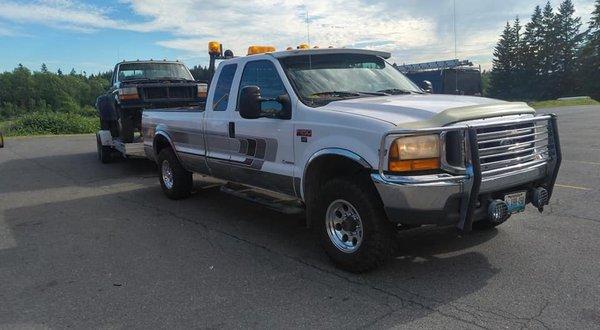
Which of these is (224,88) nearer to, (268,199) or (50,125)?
(268,199)

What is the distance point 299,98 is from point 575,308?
291 centimetres

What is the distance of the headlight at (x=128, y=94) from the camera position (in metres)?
10.2

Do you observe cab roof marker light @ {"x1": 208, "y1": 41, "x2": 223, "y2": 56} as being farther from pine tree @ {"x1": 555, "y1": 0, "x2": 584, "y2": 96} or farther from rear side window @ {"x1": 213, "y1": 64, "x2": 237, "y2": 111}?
pine tree @ {"x1": 555, "y1": 0, "x2": 584, "y2": 96}

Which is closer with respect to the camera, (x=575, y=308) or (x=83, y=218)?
(x=575, y=308)

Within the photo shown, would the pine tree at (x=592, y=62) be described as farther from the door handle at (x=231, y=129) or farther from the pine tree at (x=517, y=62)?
the door handle at (x=231, y=129)

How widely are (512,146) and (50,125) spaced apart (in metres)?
29.3

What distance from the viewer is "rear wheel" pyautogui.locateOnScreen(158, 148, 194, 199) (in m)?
7.59

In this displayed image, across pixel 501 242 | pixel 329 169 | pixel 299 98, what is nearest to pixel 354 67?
pixel 299 98

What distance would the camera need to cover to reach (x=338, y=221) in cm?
458

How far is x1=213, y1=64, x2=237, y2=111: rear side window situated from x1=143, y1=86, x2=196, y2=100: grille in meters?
4.48

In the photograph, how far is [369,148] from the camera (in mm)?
4066

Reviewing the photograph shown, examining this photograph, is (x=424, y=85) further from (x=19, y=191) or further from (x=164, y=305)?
(x=19, y=191)

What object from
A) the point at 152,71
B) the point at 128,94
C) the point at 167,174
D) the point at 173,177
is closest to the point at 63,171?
the point at 128,94

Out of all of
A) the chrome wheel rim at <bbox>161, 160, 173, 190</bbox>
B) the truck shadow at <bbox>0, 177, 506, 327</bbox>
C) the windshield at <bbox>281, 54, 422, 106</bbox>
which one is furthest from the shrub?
the windshield at <bbox>281, 54, 422, 106</bbox>
